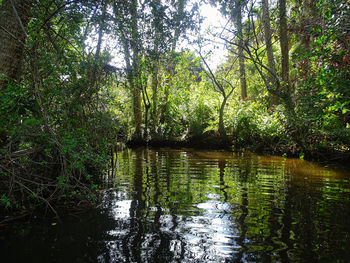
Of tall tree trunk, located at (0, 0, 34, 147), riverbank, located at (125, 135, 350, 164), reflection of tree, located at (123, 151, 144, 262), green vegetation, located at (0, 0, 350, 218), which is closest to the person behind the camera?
reflection of tree, located at (123, 151, 144, 262)

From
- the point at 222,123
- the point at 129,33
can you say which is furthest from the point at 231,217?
the point at 222,123

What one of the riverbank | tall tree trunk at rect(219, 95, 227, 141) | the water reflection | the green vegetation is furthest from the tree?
tall tree trunk at rect(219, 95, 227, 141)

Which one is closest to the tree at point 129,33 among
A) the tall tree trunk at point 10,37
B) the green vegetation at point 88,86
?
the green vegetation at point 88,86

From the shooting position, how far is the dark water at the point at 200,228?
8.48ft

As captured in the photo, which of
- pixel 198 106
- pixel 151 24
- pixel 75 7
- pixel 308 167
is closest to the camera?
pixel 75 7

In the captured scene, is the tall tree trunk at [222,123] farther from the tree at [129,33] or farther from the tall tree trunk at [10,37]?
the tall tree trunk at [10,37]

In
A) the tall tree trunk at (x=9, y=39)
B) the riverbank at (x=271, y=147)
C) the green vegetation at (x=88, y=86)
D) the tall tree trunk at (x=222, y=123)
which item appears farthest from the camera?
the tall tree trunk at (x=222, y=123)

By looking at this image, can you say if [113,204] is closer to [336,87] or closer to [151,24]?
[151,24]

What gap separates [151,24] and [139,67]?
1.01m

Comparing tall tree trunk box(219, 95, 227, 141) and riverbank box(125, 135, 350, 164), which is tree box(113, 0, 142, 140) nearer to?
riverbank box(125, 135, 350, 164)

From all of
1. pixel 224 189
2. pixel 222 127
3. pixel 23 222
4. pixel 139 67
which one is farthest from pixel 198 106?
pixel 23 222

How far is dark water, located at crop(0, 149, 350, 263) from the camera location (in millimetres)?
2586

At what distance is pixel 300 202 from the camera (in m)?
4.33

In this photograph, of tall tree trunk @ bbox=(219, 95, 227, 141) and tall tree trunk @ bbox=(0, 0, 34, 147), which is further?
tall tree trunk @ bbox=(219, 95, 227, 141)
